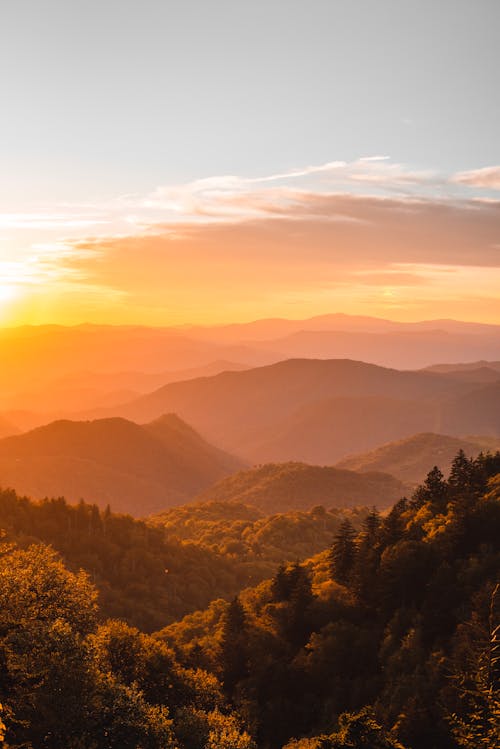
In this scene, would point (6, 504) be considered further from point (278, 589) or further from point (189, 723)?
point (189, 723)

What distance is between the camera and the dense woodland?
37562 mm

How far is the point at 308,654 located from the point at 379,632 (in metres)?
8.69

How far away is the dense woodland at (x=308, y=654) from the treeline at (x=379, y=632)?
0.19 metres

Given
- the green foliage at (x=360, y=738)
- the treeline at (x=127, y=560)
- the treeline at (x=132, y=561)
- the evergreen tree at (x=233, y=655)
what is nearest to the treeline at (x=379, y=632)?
the evergreen tree at (x=233, y=655)

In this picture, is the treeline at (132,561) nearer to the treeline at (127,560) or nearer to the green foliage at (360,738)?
the treeline at (127,560)

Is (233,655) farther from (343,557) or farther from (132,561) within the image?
(132,561)

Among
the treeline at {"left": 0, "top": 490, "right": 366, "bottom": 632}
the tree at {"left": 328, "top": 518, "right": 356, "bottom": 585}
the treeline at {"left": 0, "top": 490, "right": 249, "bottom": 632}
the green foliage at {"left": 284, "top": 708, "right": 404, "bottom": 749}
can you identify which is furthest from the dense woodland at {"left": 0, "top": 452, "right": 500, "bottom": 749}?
the treeline at {"left": 0, "top": 490, "right": 249, "bottom": 632}

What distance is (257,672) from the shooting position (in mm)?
68062

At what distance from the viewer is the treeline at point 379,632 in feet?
176

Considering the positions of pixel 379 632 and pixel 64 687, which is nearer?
pixel 64 687

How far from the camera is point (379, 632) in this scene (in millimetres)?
68188

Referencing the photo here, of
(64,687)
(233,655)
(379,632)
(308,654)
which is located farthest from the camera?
(233,655)

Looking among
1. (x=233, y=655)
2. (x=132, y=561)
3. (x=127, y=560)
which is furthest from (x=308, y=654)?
(x=127, y=560)

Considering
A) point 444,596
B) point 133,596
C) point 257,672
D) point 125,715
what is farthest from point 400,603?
point 133,596
